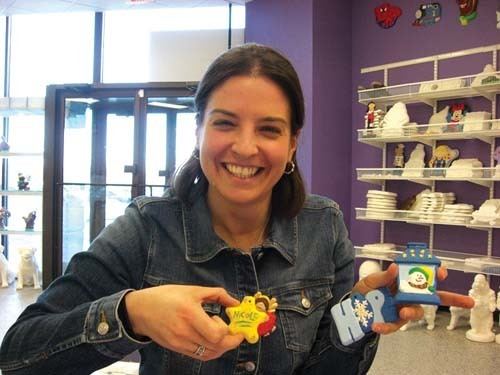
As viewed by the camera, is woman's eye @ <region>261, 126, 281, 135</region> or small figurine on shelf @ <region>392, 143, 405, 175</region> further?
small figurine on shelf @ <region>392, 143, 405, 175</region>

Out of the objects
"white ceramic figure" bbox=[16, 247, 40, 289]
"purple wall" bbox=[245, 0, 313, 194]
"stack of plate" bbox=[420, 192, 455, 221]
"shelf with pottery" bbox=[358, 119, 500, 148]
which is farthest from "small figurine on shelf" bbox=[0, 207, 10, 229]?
"stack of plate" bbox=[420, 192, 455, 221]

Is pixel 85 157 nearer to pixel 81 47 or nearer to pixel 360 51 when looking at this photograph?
pixel 81 47

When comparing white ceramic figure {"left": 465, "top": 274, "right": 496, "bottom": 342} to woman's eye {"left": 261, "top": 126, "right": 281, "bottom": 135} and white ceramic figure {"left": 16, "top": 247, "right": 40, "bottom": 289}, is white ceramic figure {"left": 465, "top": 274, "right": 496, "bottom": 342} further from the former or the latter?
white ceramic figure {"left": 16, "top": 247, "right": 40, "bottom": 289}

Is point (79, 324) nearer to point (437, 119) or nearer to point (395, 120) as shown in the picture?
point (395, 120)

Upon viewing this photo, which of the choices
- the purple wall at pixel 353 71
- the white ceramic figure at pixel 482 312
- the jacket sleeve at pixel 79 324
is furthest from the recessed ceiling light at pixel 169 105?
the jacket sleeve at pixel 79 324

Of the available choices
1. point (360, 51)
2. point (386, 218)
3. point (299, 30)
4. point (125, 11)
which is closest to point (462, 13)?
point (360, 51)

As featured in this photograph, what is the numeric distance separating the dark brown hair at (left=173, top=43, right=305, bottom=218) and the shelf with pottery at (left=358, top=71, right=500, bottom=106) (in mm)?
2918

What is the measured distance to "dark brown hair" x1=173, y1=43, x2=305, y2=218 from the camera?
104 cm

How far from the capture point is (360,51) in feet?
15.3

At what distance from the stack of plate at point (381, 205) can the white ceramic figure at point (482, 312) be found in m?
0.95

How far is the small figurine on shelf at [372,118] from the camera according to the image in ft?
13.5

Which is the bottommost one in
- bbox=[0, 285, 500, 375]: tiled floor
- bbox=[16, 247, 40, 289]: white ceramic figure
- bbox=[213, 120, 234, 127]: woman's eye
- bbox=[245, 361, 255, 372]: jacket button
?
bbox=[0, 285, 500, 375]: tiled floor

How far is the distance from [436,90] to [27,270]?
13.9ft

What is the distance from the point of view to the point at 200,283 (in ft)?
3.44
